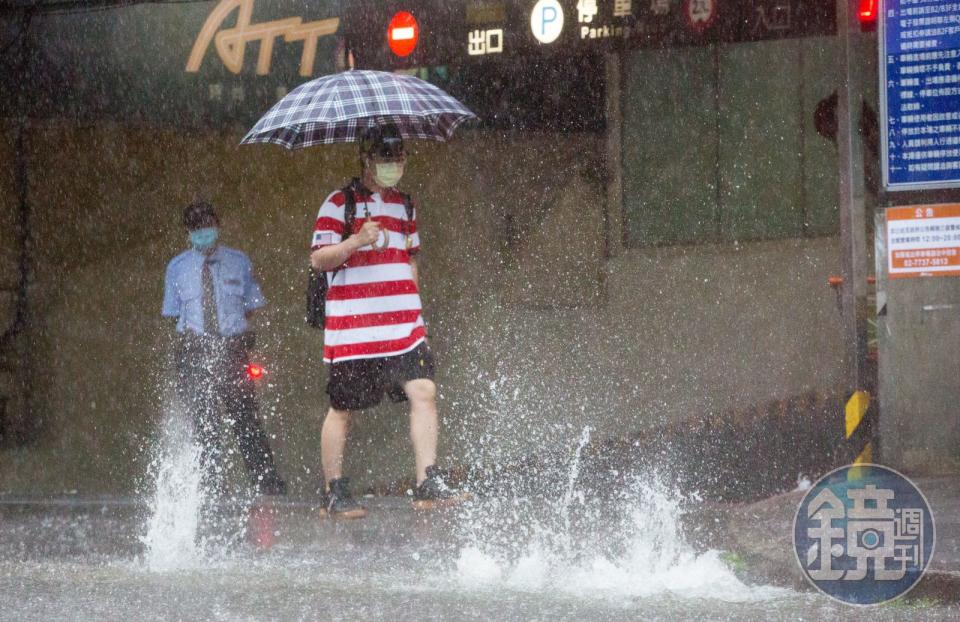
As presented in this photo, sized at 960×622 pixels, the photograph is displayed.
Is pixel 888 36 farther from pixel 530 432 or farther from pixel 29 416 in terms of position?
pixel 29 416

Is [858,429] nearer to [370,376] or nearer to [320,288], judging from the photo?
[370,376]

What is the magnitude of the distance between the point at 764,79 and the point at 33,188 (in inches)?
237

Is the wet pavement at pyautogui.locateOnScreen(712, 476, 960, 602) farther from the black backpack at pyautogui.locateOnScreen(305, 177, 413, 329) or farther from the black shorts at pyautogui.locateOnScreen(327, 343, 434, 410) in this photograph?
the black backpack at pyautogui.locateOnScreen(305, 177, 413, 329)

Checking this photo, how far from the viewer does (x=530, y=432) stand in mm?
10234

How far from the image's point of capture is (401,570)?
556 centimetres

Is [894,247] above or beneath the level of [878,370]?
above

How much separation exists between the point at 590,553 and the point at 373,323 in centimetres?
161

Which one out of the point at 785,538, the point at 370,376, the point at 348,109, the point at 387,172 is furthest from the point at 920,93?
the point at 370,376

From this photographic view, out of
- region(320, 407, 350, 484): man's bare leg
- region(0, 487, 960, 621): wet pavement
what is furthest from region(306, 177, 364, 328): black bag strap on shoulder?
region(0, 487, 960, 621): wet pavement

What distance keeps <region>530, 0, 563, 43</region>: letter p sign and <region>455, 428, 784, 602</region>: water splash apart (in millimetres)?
3955

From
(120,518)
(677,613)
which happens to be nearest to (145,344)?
(120,518)

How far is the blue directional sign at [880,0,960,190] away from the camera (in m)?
7.06

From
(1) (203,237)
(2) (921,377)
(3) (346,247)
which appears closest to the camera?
(3) (346,247)

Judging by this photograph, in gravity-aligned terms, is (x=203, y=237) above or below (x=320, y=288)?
above
